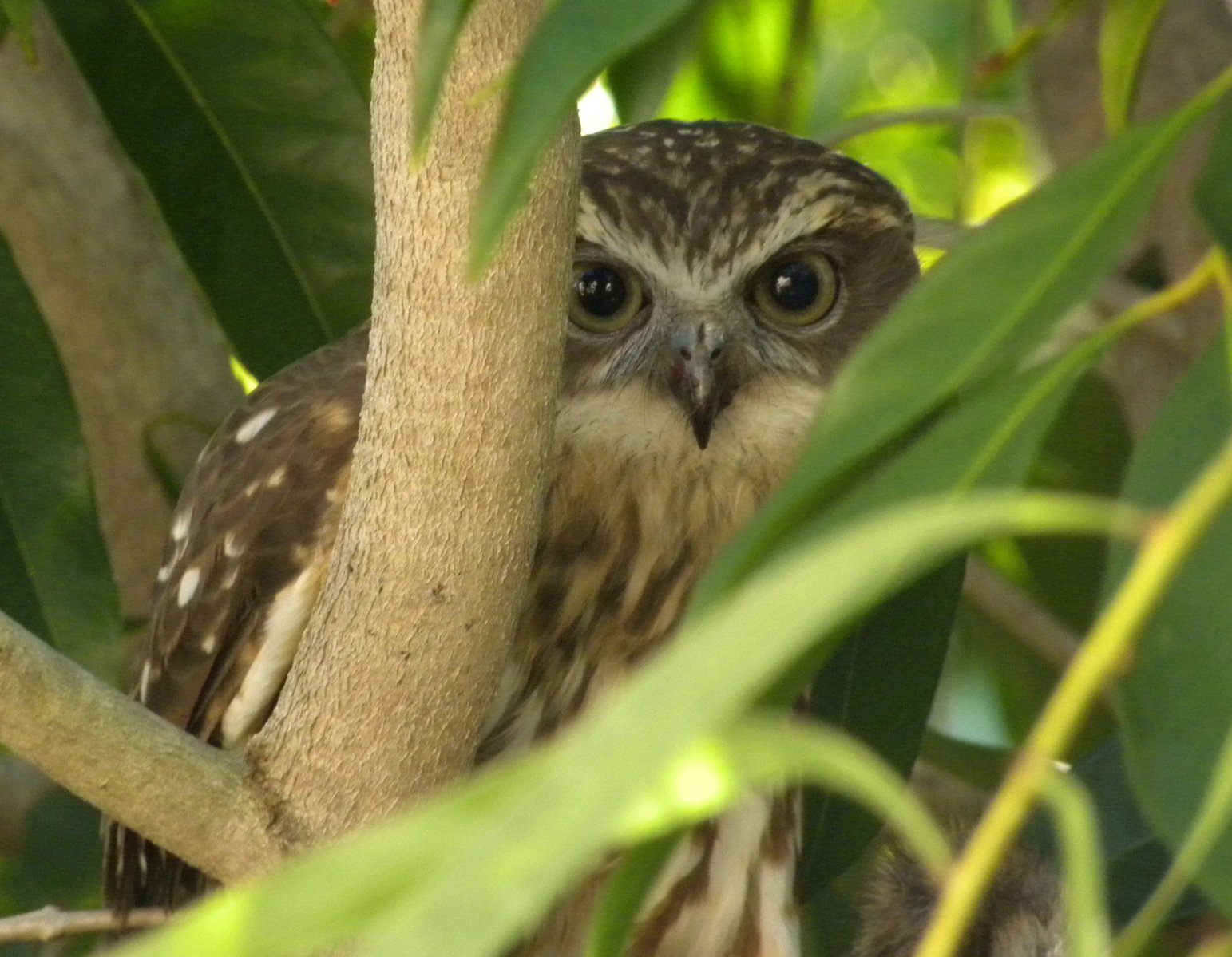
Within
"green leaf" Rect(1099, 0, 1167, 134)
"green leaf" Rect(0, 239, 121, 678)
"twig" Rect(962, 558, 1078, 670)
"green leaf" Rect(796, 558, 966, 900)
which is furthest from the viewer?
"twig" Rect(962, 558, 1078, 670)

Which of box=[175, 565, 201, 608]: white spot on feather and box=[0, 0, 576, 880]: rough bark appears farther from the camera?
box=[175, 565, 201, 608]: white spot on feather

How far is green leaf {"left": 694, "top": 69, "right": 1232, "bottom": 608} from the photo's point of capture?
1081mm

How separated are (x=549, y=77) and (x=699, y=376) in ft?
4.67

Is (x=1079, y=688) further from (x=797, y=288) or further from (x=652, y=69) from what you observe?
(x=797, y=288)

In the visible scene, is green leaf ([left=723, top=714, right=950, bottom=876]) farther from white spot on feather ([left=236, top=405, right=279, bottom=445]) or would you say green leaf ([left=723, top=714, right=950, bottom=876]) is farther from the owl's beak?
white spot on feather ([left=236, top=405, right=279, bottom=445])

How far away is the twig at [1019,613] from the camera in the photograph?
3062mm

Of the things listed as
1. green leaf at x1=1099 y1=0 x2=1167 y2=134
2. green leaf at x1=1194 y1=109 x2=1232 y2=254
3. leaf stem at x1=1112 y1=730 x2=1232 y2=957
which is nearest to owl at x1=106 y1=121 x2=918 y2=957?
green leaf at x1=1099 y1=0 x2=1167 y2=134

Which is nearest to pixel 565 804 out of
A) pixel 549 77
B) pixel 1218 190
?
pixel 549 77

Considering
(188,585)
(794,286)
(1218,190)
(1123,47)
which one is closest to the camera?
(1218,190)

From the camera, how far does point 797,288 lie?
2795 millimetres

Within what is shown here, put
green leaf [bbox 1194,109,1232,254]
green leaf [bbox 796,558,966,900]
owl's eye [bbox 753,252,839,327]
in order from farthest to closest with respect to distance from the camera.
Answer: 1. owl's eye [bbox 753,252,839,327]
2. green leaf [bbox 796,558,966,900]
3. green leaf [bbox 1194,109,1232,254]

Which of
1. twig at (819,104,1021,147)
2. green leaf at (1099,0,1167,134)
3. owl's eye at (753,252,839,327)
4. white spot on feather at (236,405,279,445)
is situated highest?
green leaf at (1099,0,1167,134)

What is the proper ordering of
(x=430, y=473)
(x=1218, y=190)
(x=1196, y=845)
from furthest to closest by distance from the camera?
(x=430, y=473), (x=1218, y=190), (x=1196, y=845)

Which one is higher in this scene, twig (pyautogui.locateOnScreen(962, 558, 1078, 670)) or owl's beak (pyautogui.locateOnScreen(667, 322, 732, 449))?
owl's beak (pyautogui.locateOnScreen(667, 322, 732, 449))
